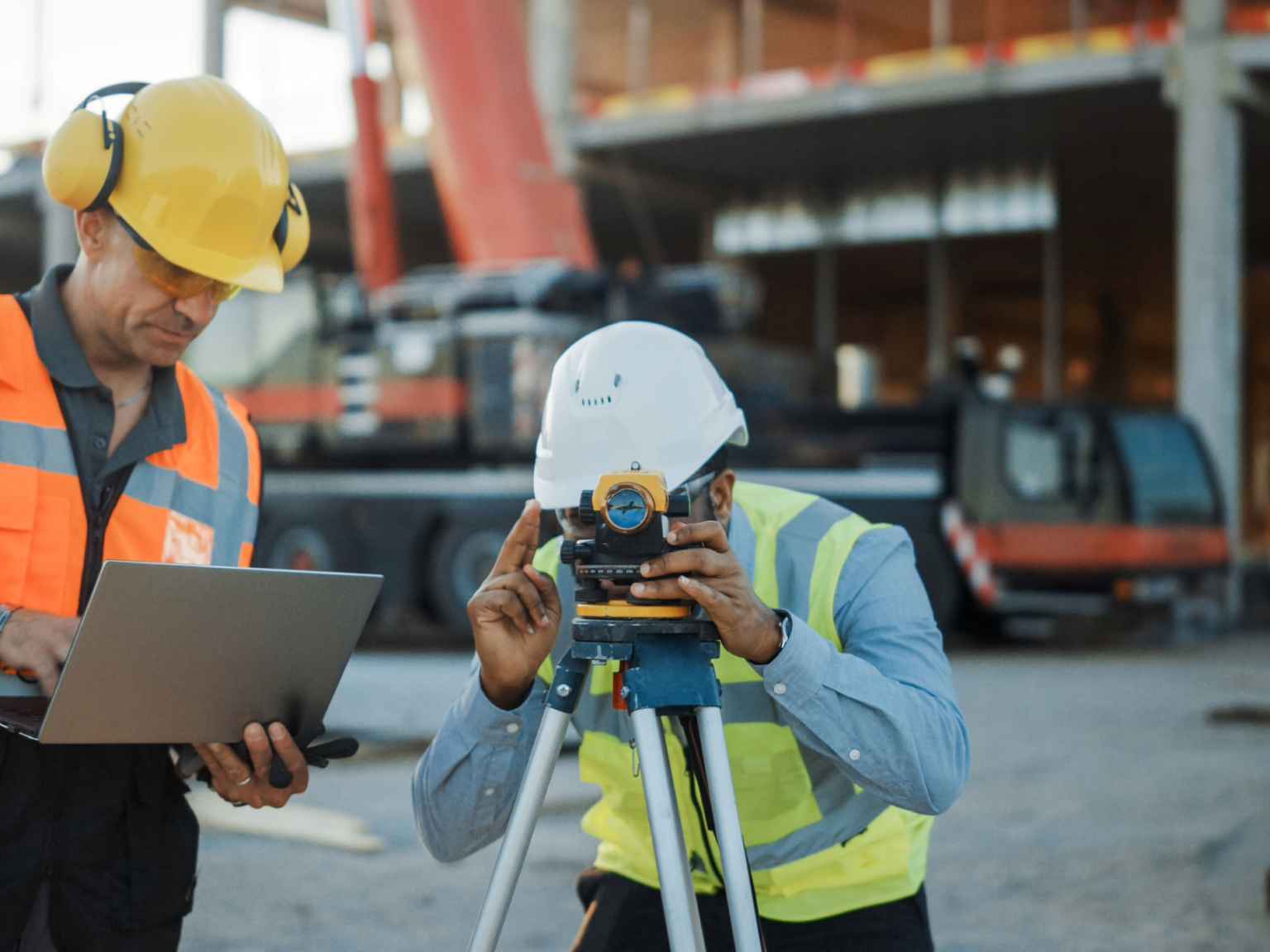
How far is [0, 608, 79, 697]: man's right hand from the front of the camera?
189 cm

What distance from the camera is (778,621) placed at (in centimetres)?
183

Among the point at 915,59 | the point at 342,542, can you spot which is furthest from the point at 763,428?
the point at 915,59

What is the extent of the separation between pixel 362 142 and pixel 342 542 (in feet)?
11.1

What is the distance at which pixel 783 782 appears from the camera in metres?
2.11

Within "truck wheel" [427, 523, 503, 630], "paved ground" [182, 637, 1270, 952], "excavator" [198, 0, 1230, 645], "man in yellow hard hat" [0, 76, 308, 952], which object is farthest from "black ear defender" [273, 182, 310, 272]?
"truck wheel" [427, 523, 503, 630]

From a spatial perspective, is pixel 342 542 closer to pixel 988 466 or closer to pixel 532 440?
pixel 532 440

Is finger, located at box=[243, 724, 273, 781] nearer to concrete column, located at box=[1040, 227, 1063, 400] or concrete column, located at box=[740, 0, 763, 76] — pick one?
concrete column, located at box=[740, 0, 763, 76]

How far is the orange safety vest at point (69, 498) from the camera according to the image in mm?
1991

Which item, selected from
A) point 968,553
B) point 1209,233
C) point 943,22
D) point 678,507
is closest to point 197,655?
point 678,507

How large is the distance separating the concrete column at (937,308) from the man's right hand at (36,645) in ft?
66.1

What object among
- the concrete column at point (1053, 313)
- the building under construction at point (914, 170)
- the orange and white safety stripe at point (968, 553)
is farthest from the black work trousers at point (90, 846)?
the concrete column at point (1053, 313)

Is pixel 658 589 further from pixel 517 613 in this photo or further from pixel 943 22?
pixel 943 22

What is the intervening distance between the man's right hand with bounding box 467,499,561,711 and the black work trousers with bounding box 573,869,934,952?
48 centimetres

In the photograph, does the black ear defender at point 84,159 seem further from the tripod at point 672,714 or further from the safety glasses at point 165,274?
the tripod at point 672,714
